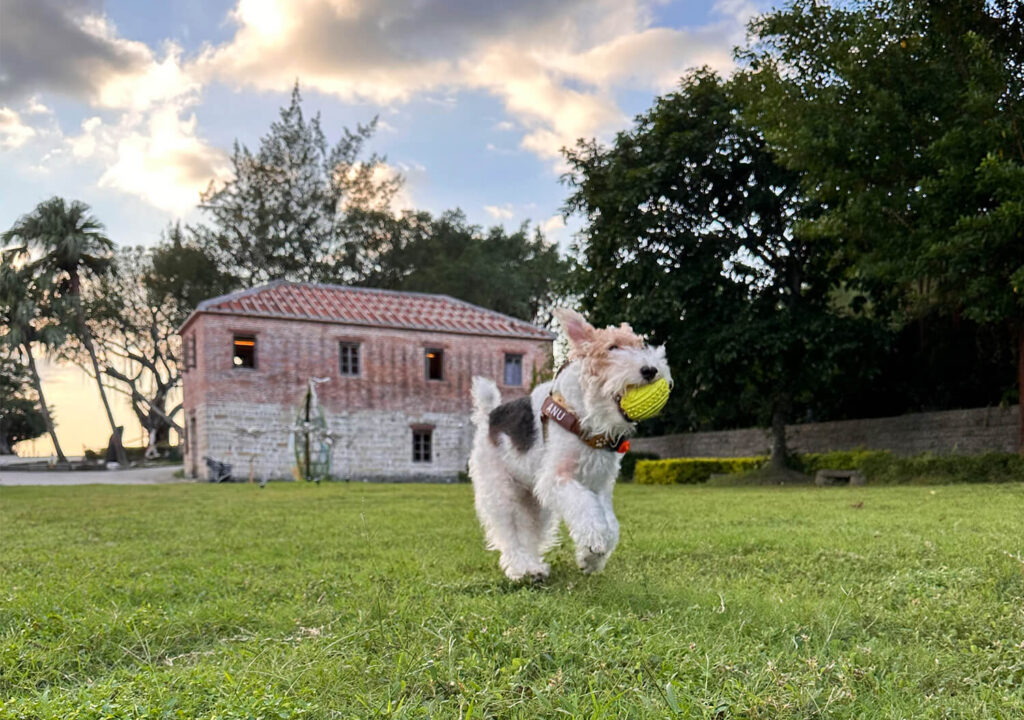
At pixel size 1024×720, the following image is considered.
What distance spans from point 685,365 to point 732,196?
16.1 feet

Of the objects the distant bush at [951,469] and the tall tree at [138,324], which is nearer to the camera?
the distant bush at [951,469]

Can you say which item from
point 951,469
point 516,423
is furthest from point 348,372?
point 516,423

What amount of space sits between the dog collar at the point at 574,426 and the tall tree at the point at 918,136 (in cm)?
1217

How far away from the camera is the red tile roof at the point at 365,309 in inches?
1114

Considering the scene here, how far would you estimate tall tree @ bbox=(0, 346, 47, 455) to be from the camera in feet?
158

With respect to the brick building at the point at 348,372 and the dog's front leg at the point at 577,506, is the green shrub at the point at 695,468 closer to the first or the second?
the brick building at the point at 348,372

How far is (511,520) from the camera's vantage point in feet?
15.0

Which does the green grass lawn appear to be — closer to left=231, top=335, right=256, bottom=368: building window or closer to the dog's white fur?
the dog's white fur

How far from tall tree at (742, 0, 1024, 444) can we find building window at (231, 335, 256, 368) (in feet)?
61.2

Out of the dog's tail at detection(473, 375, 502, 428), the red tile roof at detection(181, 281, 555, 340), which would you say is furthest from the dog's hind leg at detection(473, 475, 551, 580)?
the red tile roof at detection(181, 281, 555, 340)

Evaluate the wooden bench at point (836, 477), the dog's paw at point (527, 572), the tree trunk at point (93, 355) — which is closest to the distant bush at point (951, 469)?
the wooden bench at point (836, 477)

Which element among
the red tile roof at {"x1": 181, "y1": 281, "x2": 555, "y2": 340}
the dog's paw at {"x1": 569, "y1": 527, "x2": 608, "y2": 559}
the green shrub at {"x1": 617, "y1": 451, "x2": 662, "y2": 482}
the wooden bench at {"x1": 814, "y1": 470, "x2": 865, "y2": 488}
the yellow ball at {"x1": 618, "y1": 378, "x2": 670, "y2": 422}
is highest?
the red tile roof at {"x1": 181, "y1": 281, "x2": 555, "y2": 340}

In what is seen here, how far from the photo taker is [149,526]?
8633mm

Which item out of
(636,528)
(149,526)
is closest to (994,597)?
(636,528)
